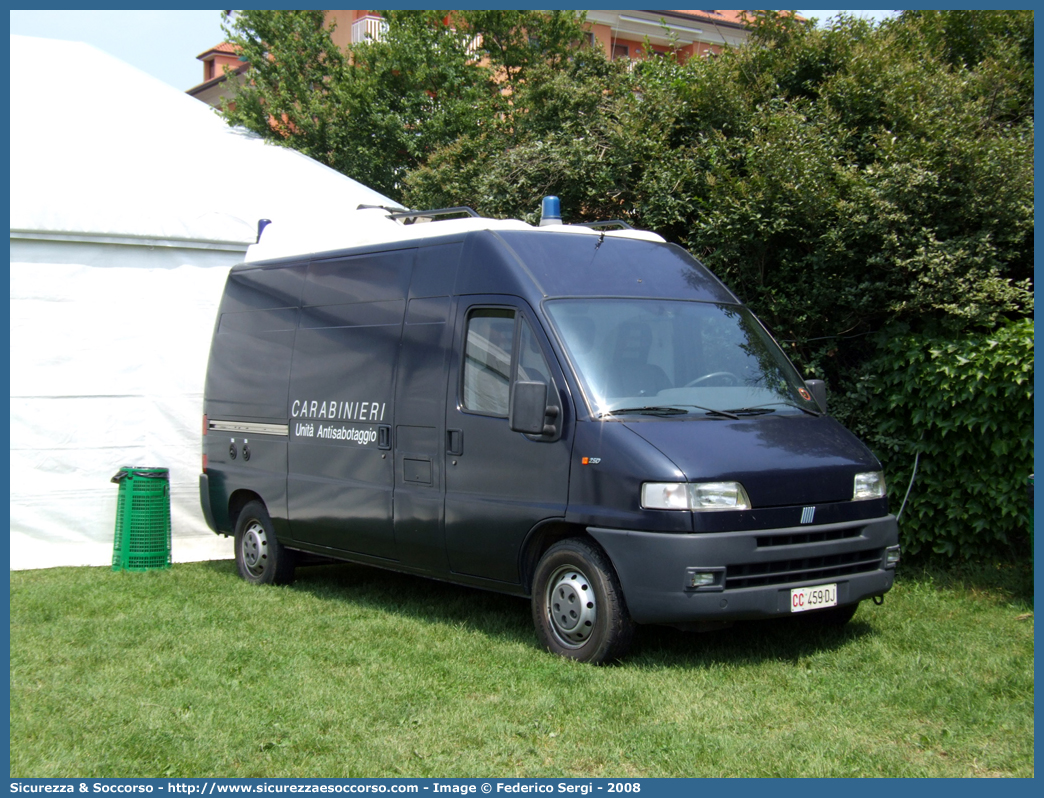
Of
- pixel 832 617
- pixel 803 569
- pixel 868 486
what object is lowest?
pixel 832 617

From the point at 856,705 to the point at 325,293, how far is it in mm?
5364

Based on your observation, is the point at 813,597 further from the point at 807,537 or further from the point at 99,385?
the point at 99,385

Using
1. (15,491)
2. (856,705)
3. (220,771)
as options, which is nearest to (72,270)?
(15,491)

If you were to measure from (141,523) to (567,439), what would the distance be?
569 centimetres

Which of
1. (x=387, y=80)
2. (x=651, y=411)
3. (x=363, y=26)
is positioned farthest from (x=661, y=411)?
(x=363, y=26)

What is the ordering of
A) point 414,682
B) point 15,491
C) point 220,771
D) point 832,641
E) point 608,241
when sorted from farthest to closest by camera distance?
point 15,491
point 608,241
point 832,641
point 414,682
point 220,771

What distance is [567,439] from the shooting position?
6801mm

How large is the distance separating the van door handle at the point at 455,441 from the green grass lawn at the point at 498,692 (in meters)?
1.25

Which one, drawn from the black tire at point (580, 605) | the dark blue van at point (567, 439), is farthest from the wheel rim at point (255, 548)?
the black tire at point (580, 605)

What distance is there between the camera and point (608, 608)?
6520mm

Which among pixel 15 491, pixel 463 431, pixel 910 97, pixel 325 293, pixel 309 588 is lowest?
pixel 309 588

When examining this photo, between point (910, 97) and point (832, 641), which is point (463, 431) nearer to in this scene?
point (832, 641)

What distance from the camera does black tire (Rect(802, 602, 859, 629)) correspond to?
7453mm

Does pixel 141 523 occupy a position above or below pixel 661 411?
below
